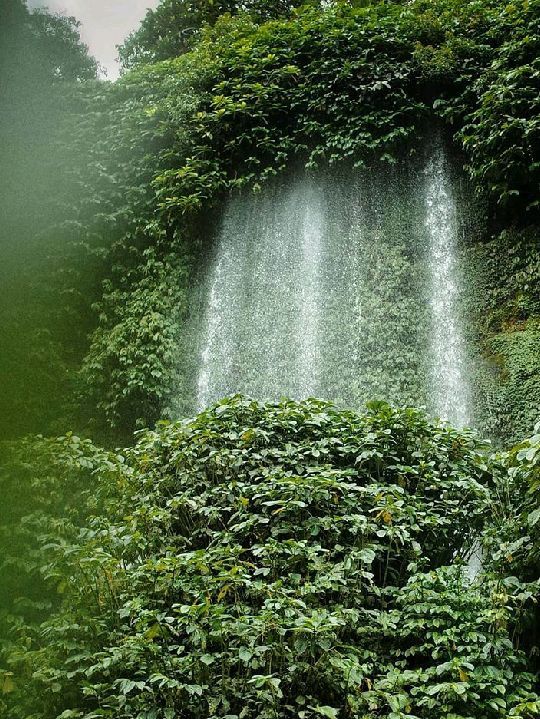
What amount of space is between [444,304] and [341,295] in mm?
1386

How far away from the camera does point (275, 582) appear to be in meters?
3.56

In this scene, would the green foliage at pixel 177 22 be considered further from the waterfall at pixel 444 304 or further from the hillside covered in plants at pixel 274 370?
the waterfall at pixel 444 304

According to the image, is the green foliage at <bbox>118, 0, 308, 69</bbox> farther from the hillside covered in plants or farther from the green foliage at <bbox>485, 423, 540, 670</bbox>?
the green foliage at <bbox>485, 423, 540, 670</bbox>

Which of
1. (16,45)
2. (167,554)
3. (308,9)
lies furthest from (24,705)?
(308,9)

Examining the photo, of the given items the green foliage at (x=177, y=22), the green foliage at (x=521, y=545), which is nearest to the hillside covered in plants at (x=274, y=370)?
the green foliage at (x=521, y=545)

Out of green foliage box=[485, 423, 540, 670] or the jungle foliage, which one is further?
the jungle foliage

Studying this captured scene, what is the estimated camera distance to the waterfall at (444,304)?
25.5 feet

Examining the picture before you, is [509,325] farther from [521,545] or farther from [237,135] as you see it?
[237,135]

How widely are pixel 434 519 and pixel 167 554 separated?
68.7 inches

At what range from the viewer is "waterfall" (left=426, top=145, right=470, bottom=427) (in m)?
7.78

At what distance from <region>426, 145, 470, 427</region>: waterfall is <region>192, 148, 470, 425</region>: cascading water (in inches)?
0.6

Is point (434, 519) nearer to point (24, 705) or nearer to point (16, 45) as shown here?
point (24, 705)

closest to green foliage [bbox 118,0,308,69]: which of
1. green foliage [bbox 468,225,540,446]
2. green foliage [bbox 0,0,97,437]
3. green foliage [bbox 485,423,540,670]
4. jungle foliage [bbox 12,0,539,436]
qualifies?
green foliage [bbox 0,0,97,437]

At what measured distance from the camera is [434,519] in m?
4.21
